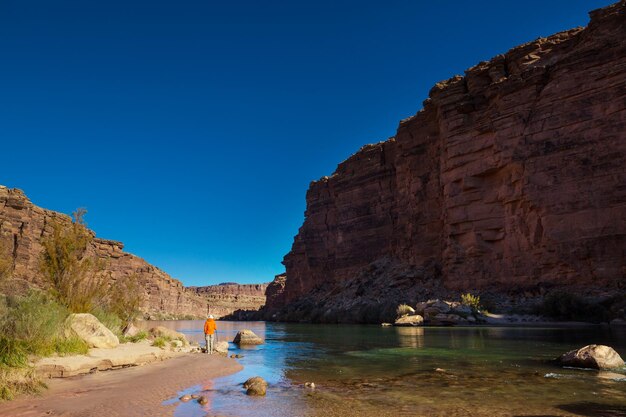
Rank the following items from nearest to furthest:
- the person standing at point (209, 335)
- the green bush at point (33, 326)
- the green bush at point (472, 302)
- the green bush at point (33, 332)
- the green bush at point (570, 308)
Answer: the green bush at point (33, 332)
the green bush at point (33, 326)
the person standing at point (209, 335)
the green bush at point (570, 308)
the green bush at point (472, 302)

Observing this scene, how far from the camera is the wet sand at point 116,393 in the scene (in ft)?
23.0

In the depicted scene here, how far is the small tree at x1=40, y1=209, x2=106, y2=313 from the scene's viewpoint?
15148 mm

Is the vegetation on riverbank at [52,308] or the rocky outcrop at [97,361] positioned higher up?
the vegetation on riverbank at [52,308]

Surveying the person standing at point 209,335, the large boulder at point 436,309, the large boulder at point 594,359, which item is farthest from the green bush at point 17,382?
the large boulder at point 436,309

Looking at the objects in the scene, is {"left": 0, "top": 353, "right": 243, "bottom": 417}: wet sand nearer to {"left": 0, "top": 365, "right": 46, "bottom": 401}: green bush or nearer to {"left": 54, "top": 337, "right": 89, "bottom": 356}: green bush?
{"left": 0, "top": 365, "right": 46, "bottom": 401}: green bush

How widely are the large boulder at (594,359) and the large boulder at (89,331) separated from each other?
1341 centimetres

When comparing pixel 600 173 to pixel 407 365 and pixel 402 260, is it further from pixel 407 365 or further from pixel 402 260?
pixel 407 365

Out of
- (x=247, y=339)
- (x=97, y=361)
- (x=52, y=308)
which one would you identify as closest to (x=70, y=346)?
(x=97, y=361)

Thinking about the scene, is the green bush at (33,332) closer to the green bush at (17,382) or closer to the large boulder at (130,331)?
the green bush at (17,382)

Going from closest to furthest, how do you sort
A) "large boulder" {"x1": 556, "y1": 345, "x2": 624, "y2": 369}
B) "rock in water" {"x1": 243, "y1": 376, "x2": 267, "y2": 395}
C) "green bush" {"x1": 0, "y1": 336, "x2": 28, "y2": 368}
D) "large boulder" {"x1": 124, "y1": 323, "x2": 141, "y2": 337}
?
"green bush" {"x1": 0, "y1": 336, "x2": 28, "y2": 368} < "rock in water" {"x1": 243, "y1": 376, "x2": 267, "y2": 395} < "large boulder" {"x1": 556, "y1": 345, "x2": 624, "y2": 369} < "large boulder" {"x1": 124, "y1": 323, "x2": 141, "y2": 337}

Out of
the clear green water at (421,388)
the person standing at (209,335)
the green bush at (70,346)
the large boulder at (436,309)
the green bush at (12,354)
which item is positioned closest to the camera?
the clear green water at (421,388)

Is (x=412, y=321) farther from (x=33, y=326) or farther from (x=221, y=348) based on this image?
(x=33, y=326)

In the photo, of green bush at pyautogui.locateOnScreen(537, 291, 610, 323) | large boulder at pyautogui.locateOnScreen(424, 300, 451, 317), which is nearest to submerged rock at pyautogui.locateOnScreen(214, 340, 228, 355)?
large boulder at pyautogui.locateOnScreen(424, 300, 451, 317)

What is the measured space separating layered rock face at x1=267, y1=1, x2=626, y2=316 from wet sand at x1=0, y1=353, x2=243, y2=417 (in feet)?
118
